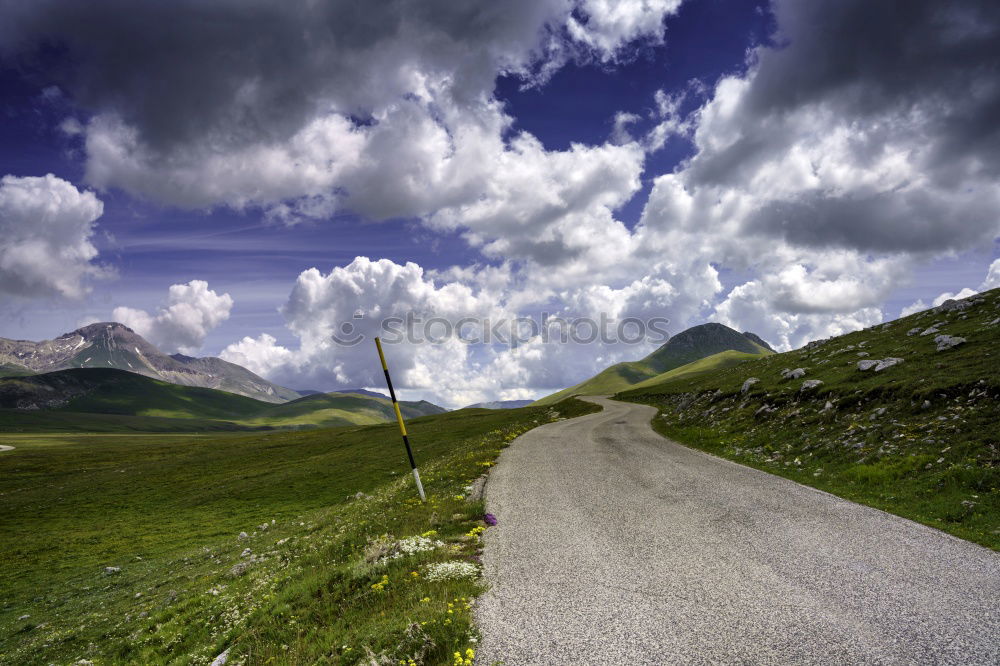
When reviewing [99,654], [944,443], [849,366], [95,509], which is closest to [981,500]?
[944,443]

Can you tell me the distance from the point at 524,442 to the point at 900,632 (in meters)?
27.0

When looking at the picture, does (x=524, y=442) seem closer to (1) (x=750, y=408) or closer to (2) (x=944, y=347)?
(1) (x=750, y=408)

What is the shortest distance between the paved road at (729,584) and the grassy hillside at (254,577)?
1393 mm

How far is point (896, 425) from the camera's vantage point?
19.8 metres

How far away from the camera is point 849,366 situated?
3127 cm

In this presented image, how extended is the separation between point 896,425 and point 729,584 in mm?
17478

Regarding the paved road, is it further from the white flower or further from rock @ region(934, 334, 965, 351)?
rock @ region(934, 334, 965, 351)

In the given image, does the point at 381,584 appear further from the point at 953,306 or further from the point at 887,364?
the point at 953,306

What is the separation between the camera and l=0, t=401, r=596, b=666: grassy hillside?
857 centimetres

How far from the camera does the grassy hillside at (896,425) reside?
45.5ft

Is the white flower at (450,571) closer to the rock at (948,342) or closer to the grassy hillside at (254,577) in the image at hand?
the grassy hillside at (254,577)

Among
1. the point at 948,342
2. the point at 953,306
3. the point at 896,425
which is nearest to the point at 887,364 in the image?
the point at 948,342

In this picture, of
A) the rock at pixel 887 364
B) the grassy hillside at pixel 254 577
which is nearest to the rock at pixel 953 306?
the rock at pixel 887 364

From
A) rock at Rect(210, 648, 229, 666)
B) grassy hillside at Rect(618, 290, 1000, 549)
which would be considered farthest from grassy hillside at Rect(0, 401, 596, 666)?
grassy hillside at Rect(618, 290, 1000, 549)
